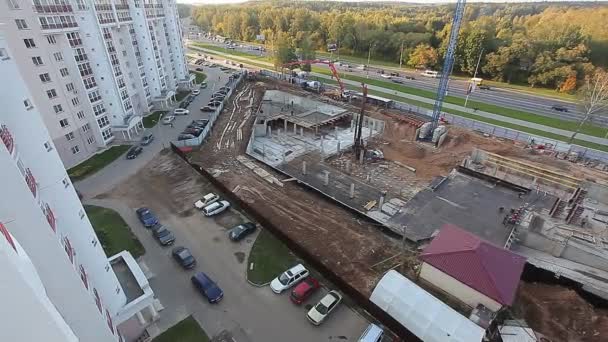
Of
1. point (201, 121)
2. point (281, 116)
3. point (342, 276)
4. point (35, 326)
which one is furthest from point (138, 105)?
point (35, 326)

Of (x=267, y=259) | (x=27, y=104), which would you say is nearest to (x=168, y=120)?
(x=267, y=259)

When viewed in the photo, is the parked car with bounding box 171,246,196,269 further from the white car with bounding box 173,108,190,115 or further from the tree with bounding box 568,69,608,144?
the tree with bounding box 568,69,608,144

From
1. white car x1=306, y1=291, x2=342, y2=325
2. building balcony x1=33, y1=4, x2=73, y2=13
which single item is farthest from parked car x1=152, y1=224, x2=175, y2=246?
building balcony x1=33, y1=4, x2=73, y2=13

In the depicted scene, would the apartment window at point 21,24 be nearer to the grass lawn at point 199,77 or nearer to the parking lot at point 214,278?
the parking lot at point 214,278

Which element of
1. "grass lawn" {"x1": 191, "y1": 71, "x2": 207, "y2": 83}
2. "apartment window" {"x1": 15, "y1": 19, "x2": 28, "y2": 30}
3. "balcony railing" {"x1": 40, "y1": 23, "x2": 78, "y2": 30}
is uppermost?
"apartment window" {"x1": 15, "y1": 19, "x2": 28, "y2": 30}

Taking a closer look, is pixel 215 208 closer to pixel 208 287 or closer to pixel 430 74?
pixel 208 287

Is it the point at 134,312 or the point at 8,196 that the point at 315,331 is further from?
the point at 8,196

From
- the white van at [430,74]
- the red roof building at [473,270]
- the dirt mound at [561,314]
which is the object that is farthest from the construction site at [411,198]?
the white van at [430,74]

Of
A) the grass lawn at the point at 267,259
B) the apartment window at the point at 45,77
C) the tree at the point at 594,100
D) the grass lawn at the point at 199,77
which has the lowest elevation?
the grass lawn at the point at 267,259
